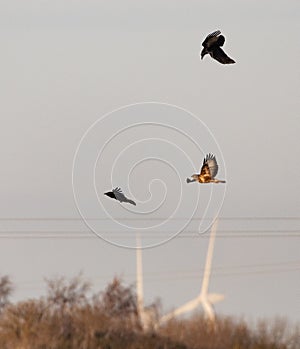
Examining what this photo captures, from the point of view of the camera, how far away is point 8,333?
47.9 meters

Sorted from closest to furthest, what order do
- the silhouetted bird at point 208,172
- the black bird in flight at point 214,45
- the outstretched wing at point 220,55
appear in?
the outstretched wing at point 220,55
the black bird in flight at point 214,45
the silhouetted bird at point 208,172

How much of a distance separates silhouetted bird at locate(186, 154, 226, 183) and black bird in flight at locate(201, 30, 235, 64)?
529 centimetres

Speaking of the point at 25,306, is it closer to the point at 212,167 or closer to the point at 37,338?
the point at 37,338

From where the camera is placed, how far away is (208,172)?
1834 inches

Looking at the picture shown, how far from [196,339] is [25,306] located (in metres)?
5.14

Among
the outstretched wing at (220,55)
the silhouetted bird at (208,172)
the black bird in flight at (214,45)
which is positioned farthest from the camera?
the silhouetted bird at (208,172)

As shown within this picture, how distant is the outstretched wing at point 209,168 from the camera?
46.3m

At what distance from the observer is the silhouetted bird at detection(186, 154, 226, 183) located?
45.3m

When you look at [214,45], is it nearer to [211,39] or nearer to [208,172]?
[211,39]

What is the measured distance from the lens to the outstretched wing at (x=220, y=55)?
3725 cm

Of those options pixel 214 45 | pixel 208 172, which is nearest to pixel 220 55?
pixel 214 45

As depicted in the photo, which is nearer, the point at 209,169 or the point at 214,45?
the point at 214,45

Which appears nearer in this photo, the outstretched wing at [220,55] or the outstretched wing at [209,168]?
the outstretched wing at [220,55]

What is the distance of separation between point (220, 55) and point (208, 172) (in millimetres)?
8201
